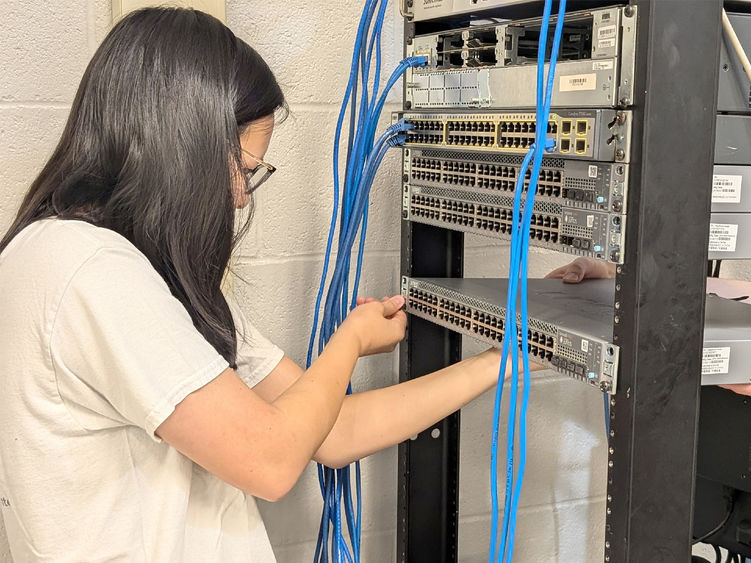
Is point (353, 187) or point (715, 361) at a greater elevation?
point (353, 187)

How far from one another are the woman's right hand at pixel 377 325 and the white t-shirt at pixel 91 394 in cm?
29

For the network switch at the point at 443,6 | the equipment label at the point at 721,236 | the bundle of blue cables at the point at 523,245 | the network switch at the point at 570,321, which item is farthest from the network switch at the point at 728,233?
the network switch at the point at 443,6

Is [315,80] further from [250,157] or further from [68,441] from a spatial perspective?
[68,441]

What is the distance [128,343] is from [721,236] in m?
0.68

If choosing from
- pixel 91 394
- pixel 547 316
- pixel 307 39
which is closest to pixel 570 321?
pixel 547 316

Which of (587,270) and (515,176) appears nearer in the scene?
(515,176)

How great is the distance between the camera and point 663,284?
0.96m

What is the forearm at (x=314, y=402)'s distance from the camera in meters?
1.02

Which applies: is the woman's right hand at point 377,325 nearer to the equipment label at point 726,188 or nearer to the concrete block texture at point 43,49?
the equipment label at point 726,188

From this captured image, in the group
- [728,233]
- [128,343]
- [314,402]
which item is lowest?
[314,402]

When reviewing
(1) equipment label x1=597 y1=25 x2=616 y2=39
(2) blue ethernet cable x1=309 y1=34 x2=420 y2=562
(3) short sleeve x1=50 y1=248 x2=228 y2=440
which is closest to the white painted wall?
(2) blue ethernet cable x1=309 y1=34 x2=420 y2=562

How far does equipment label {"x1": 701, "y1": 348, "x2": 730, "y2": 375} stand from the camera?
41.1 inches

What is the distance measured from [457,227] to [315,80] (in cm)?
52

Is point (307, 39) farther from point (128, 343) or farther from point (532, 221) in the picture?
point (128, 343)
